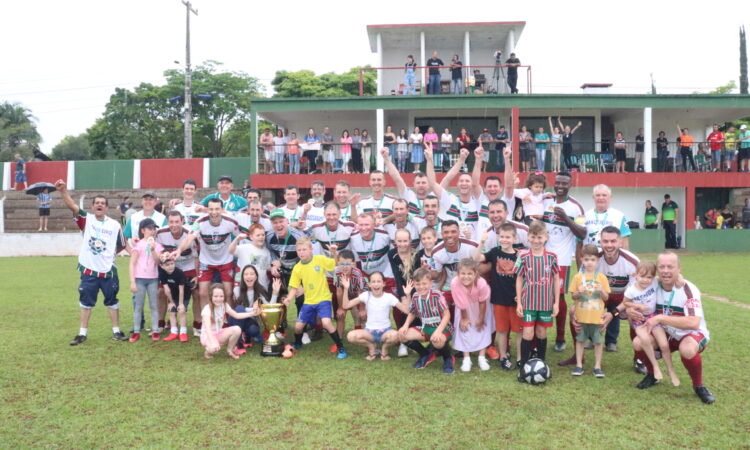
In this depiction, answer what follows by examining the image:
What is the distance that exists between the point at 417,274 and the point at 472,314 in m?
0.78

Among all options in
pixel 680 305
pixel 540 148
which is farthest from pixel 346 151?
pixel 680 305

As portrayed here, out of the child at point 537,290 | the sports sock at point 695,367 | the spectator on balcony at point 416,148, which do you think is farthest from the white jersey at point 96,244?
the spectator on balcony at point 416,148

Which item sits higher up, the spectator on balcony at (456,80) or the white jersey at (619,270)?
the spectator on balcony at (456,80)

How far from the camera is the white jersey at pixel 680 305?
527cm

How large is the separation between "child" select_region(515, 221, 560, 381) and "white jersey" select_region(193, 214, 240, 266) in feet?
12.6

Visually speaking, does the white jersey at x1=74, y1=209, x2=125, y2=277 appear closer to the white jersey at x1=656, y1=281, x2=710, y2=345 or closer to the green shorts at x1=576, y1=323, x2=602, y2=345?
the green shorts at x1=576, y1=323, x2=602, y2=345

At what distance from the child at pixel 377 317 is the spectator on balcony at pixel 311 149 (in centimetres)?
1445

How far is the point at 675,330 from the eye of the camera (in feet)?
17.6

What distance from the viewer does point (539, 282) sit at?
19.1ft

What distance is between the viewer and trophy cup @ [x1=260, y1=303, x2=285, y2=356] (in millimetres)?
6707

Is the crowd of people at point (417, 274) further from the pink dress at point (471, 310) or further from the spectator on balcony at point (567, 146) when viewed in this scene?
the spectator on balcony at point (567, 146)

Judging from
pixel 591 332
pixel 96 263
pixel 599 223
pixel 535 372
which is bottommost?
pixel 535 372

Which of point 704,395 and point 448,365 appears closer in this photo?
point 704,395

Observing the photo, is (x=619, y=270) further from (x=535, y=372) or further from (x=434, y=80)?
(x=434, y=80)
